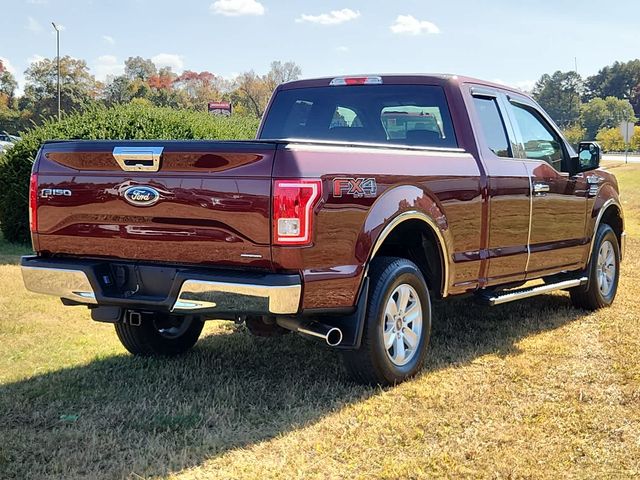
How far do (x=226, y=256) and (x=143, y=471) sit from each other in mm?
1122

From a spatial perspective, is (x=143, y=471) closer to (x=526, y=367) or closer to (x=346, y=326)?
(x=346, y=326)

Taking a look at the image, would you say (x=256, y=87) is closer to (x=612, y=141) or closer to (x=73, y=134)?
(x=612, y=141)

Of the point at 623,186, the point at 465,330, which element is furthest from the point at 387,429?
the point at 623,186

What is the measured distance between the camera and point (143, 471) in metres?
3.44

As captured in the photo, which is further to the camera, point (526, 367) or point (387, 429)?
point (526, 367)

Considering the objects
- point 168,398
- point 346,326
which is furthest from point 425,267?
point 168,398

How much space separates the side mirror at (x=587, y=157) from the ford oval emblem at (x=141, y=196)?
398 centimetres

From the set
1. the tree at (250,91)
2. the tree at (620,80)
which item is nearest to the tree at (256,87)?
the tree at (250,91)

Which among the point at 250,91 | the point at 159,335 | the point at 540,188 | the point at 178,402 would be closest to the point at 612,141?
the point at 250,91

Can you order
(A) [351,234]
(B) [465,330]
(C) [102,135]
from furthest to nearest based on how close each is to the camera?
(C) [102,135], (B) [465,330], (A) [351,234]

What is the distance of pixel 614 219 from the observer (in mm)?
7457

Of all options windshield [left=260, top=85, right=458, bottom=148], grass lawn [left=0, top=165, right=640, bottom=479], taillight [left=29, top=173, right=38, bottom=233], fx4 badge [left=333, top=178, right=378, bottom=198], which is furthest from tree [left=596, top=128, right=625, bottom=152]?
taillight [left=29, top=173, right=38, bottom=233]

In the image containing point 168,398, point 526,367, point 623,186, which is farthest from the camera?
point 623,186

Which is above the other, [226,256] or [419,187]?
[419,187]
